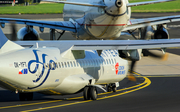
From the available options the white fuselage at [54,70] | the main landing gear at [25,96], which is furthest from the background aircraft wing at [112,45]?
the main landing gear at [25,96]

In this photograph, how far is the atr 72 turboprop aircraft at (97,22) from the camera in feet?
106

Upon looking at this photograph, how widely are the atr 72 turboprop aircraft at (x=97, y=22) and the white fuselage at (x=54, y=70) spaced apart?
9.09 metres

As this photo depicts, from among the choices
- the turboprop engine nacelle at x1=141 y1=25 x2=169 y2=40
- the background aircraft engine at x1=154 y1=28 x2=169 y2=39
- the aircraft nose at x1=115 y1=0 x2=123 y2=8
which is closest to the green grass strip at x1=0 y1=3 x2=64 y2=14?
the turboprop engine nacelle at x1=141 y1=25 x2=169 y2=40

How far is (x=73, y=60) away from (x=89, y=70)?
1.53 meters

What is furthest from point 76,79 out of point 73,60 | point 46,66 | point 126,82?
point 126,82

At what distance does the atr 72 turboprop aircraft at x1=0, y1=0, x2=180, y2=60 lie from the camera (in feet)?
106

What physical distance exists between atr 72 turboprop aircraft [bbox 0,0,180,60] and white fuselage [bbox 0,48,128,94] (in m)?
9.09

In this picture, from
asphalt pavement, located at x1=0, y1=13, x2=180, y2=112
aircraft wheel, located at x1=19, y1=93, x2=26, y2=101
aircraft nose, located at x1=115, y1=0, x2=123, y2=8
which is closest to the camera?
asphalt pavement, located at x1=0, y1=13, x2=180, y2=112

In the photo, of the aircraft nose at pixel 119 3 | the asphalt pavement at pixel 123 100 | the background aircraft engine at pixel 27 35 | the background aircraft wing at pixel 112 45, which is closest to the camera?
the asphalt pavement at pixel 123 100

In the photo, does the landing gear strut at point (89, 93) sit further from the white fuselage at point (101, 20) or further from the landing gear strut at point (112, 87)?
the white fuselage at point (101, 20)

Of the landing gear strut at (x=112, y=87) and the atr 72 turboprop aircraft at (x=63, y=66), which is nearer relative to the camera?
the atr 72 turboprop aircraft at (x=63, y=66)

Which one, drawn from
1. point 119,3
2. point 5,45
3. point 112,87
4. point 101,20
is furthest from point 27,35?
point 5,45

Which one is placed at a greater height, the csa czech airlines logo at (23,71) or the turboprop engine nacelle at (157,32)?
the turboprop engine nacelle at (157,32)

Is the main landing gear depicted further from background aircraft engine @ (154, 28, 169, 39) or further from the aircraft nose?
background aircraft engine @ (154, 28, 169, 39)
